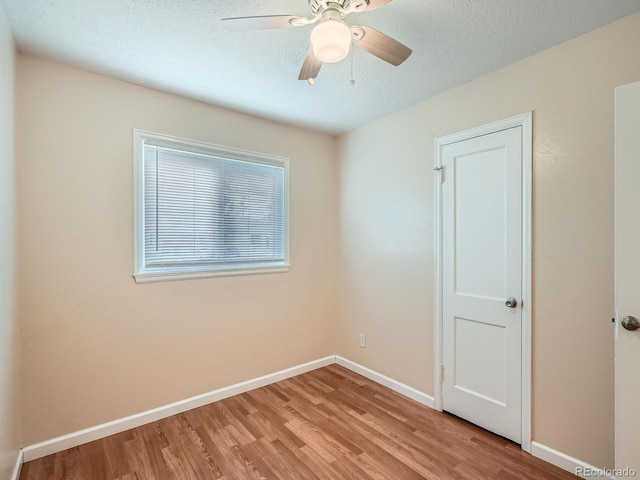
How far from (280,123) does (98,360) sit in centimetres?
247

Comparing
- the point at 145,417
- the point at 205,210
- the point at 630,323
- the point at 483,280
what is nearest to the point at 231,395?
the point at 145,417

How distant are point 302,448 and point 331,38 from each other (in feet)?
7.66

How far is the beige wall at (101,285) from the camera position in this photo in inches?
77.8

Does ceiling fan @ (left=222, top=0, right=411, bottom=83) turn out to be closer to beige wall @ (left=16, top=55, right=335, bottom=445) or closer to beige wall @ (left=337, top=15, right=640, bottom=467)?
beige wall @ (left=337, top=15, right=640, bottom=467)

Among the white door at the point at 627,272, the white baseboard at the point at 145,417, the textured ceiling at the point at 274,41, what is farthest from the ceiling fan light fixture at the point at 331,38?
the white baseboard at the point at 145,417

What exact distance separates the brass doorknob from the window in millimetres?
2428

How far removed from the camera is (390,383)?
2.91 metres

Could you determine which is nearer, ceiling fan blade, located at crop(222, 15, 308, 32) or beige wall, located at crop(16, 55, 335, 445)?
ceiling fan blade, located at crop(222, 15, 308, 32)

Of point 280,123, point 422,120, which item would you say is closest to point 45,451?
point 280,123

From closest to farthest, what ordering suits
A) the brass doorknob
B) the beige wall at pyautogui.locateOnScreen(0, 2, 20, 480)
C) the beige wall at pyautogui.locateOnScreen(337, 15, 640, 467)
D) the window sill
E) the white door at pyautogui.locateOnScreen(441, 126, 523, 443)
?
1. the brass doorknob
2. the beige wall at pyautogui.locateOnScreen(0, 2, 20, 480)
3. the beige wall at pyautogui.locateOnScreen(337, 15, 640, 467)
4. the white door at pyautogui.locateOnScreen(441, 126, 523, 443)
5. the window sill

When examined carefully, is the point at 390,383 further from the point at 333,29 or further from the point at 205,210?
the point at 333,29

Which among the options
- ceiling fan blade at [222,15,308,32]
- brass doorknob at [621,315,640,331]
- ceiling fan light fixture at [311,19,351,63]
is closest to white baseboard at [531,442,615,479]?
brass doorknob at [621,315,640,331]

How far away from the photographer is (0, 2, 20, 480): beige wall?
1.52 meters

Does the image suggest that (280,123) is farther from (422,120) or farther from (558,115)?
(558,115)
